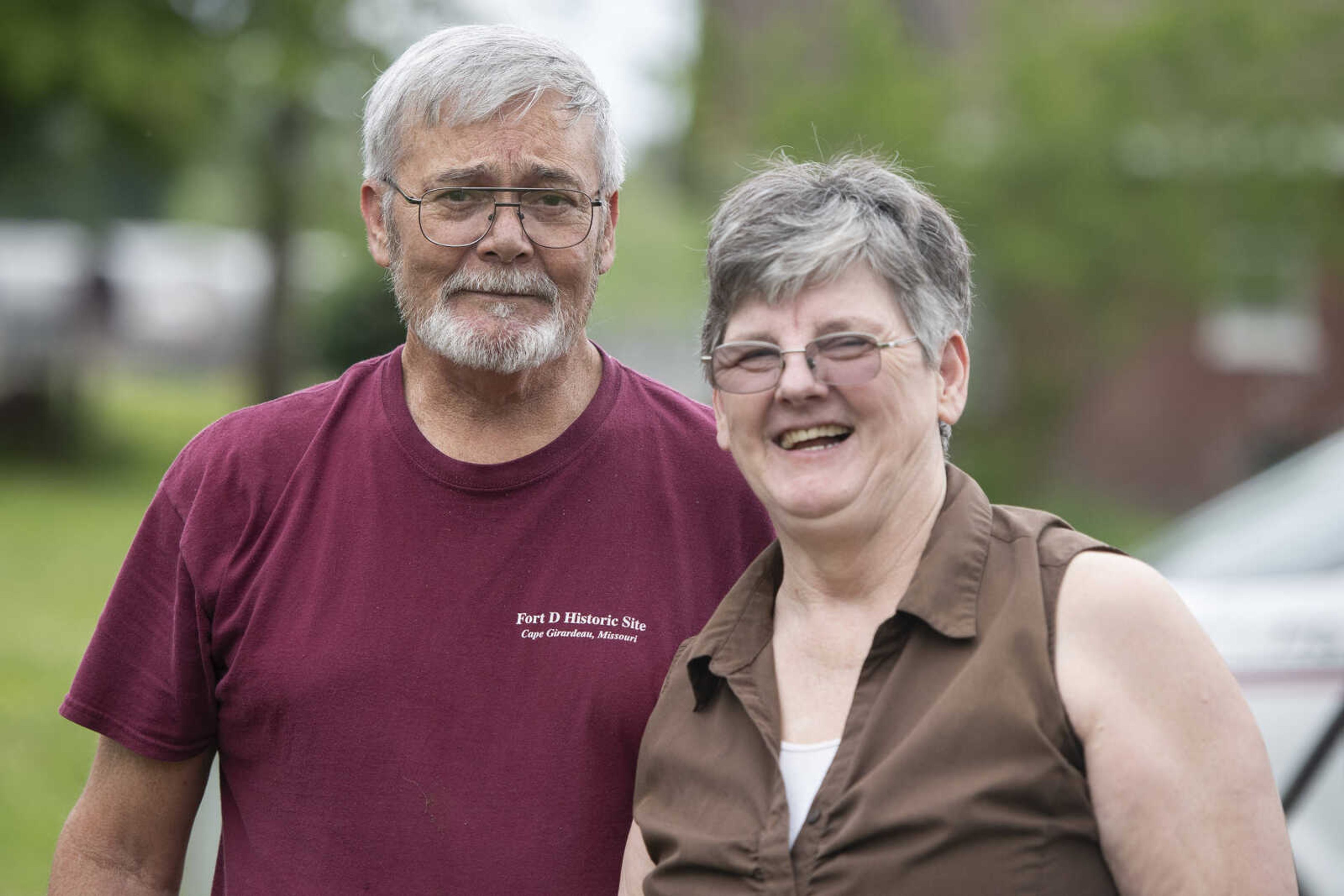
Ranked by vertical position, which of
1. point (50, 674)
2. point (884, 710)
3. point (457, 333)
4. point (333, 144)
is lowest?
point (50, 674)

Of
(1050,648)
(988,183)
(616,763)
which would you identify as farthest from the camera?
(988,183)

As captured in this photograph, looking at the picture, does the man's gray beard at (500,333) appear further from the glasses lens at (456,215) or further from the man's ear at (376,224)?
the man's ear at (376,224)

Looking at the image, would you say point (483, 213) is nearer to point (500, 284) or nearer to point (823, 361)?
point (500, 284)

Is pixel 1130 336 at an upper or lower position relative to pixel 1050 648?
upper

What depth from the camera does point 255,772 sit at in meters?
2.85

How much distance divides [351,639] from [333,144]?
887 inches

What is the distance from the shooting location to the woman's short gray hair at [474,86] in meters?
2.79

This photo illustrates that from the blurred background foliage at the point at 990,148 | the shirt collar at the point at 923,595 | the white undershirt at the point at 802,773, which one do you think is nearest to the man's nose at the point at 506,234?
the shirt collar at the point at 923,595

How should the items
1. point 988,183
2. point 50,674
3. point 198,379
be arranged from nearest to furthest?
point 50,674, point 988,183, point 198,379

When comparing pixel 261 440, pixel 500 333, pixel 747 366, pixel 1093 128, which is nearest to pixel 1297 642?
pixel 747 366

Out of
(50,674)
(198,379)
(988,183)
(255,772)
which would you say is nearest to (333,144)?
(988,183)

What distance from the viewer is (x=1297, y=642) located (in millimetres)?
4809

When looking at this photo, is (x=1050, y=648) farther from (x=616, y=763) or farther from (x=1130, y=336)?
(x=1130, y=336)

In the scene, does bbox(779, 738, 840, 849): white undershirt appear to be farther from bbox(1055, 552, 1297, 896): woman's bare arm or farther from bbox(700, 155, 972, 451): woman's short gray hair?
bbox(700, 155, 972, 451): woman's short gray hair
